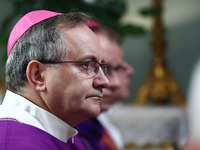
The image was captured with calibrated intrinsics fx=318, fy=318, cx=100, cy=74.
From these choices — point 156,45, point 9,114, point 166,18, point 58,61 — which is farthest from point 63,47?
point 166,18

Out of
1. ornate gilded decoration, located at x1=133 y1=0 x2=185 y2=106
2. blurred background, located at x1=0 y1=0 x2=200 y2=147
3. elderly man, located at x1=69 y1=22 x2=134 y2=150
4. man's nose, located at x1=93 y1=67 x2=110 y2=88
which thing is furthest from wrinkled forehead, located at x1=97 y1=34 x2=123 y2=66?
blurred background, located at x1=0 y1=0 x2=200 y2=147

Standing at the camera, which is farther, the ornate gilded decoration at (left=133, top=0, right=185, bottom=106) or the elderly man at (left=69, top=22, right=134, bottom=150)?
the ornate gilded decoration at (left=133, top=0, right=185, bottom=106)

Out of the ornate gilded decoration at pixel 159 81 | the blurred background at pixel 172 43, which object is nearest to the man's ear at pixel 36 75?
the ornate gilded decoration at pixel 159 81

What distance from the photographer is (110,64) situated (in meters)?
2.57

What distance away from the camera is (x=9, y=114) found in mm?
1217

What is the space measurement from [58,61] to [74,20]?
0.20 m

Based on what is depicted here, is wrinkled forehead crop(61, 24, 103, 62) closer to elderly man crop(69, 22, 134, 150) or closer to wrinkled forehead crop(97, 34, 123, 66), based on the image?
elderly man crop(69, 22, 134, 150)

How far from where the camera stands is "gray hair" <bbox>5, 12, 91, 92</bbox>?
49.9 inches

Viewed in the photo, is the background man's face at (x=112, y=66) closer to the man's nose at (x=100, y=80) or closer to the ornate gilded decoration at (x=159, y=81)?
the man's nose at (x=100, y=80)

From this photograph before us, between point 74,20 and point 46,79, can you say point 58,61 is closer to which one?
point 46,79

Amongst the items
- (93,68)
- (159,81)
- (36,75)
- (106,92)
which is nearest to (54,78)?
(36,75)

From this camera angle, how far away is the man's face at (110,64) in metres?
2.51

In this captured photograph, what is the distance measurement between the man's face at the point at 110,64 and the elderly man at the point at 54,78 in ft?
3.83

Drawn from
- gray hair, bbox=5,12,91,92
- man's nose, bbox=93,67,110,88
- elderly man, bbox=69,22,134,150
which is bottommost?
elderly man, bbox=69,22,134,150
